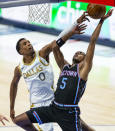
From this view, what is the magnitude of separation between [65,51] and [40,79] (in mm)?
5796

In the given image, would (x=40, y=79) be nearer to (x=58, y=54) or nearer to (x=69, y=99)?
(x=58, y=54)

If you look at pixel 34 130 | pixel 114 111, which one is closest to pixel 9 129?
pixel 34 130

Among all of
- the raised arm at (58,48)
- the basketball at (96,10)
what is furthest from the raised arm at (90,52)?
the raised arm at (58,48)

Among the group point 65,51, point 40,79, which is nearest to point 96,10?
point 40,79

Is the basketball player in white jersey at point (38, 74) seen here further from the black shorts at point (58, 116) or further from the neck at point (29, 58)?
the black shorts at point (58, 116)

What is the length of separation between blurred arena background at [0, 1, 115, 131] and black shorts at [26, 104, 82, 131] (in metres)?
1.42

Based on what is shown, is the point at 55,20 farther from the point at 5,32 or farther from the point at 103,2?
the point at 103,2

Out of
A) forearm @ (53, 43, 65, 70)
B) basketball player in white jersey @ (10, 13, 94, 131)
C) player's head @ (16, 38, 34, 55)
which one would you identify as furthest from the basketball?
player's head @ (16, 38, 34, 55)

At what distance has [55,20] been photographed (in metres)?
12.7

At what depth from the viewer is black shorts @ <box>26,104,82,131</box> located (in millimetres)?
5285

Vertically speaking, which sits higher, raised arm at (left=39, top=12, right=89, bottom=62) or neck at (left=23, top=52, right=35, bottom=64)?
raised arm at (left=39, top=12, right=89, bottom=62)

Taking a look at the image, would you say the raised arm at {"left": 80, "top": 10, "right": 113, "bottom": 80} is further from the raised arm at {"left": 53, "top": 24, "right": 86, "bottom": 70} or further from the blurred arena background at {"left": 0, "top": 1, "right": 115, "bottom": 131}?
the blurred arena background at {"left": 0, "top": 1, "right": 115, "bottom": 131}

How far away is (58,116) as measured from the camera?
5336 mm

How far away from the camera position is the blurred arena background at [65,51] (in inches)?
304
